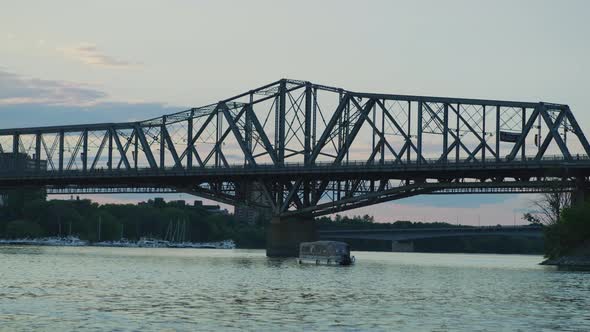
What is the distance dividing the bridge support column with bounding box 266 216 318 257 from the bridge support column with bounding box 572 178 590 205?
41.4m

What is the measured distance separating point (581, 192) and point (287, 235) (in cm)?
4407

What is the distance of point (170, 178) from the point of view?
18025 centimetres

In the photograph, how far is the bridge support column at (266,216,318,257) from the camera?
6826 inches

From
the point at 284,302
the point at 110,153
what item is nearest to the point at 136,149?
the point at 110,153

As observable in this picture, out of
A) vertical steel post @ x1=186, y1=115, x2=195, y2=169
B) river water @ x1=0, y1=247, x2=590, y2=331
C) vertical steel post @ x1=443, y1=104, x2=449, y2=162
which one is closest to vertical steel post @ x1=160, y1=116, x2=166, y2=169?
vertical steel post @ x1=186, y1=115, x2=195, y2=169

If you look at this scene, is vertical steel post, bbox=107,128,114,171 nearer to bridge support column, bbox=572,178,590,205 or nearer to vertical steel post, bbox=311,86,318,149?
vertical steel post, bbox=311,86,318,149

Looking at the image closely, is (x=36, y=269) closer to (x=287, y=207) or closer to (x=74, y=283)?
(x=74, y=283)

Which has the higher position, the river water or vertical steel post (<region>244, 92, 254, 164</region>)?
vertical steel post (<region>244, 92, 254, 164</region>)

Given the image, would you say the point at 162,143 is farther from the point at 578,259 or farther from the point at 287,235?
the point at 578,259

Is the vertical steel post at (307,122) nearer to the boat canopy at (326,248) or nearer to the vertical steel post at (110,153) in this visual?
the vertical steel post at (110,153)

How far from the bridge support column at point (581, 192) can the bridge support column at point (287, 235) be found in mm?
41379

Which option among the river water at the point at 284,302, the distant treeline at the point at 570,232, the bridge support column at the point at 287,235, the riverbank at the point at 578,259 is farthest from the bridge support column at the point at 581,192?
the river water at the point at 284,302

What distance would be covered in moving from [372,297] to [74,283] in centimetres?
2143

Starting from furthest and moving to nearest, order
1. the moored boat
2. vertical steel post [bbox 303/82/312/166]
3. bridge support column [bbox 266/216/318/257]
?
vertical steel post [bbox 303/82/312/166] < bridge support column [bbox 266/216/318/257] < the moored boat
